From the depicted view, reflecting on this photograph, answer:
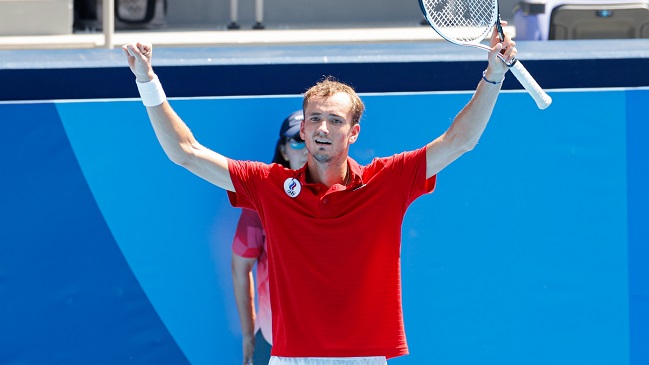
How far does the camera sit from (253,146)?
4082mm

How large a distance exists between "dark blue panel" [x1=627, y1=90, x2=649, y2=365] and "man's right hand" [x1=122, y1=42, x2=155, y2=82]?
6.60 ft

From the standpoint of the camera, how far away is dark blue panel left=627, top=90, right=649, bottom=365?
4238 millimetres

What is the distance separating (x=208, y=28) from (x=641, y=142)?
3271 mm

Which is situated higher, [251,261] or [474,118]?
[474,118]

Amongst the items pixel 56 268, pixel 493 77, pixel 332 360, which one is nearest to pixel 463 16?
pixel 493 77

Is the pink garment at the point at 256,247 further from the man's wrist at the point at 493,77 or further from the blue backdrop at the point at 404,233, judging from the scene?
the man's wrist at the point at 493,77

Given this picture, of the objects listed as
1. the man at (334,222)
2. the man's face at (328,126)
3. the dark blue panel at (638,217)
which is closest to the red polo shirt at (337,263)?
the man at (334,222)

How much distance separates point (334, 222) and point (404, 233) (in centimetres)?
109

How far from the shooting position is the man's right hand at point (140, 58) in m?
3.01

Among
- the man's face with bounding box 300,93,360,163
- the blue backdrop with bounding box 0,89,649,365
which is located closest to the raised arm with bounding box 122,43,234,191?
the man's face with bounding box 300,93,360,163

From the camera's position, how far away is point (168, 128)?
123 inches

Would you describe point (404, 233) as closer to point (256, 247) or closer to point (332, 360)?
point (256, 247)

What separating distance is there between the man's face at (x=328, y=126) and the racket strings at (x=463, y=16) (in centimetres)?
42

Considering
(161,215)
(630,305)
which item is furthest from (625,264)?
(161,215)
